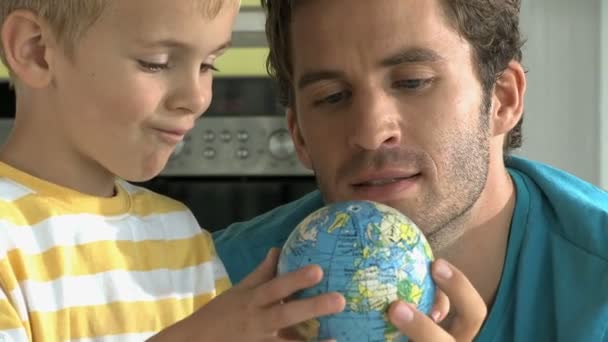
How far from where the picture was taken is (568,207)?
5.79 feet

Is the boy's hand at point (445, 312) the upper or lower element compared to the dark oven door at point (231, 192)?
upper

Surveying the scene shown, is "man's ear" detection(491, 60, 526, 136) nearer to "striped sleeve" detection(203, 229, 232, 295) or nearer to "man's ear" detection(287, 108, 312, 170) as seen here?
"man's ear" detection(287, 108, 312, 170)

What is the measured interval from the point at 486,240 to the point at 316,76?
431mm

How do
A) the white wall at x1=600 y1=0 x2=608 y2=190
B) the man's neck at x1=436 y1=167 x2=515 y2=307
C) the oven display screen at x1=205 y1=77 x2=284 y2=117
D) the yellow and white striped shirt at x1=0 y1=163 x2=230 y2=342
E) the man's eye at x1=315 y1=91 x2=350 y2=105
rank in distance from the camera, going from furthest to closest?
the oven display screen at x1=205 y1=77 x2=284 y2=117 < the white wall at x1=600 y1=0 x2=608 y2=190 < the man's neck at x1=436 y1=167 x2=515 y2=307 < the man's eye at x1=315 y1=91 x2=350 y2=105 < the yellow and white striped shirt at x1=0 y1=163 x2=230 y2=342

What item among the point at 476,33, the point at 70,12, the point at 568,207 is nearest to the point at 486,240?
the point at 568,207

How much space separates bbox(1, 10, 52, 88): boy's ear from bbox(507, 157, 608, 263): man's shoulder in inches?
33.8

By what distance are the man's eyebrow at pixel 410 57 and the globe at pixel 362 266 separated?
335 mm

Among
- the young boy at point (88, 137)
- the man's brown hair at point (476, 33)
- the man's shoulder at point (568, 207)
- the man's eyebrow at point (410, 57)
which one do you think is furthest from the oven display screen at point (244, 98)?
the young boy at point (88, 137)

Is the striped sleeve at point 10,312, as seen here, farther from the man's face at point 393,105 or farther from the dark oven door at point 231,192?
the dark oven door at point 231,192

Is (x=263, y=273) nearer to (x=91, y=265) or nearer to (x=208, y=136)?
(x=91, y=265)

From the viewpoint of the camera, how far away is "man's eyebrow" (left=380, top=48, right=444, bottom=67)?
1.58m

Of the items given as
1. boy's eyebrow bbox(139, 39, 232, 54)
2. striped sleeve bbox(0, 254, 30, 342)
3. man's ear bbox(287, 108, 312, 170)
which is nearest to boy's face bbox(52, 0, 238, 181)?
boy's eyebrow bbox(139, 39, 232, 54)

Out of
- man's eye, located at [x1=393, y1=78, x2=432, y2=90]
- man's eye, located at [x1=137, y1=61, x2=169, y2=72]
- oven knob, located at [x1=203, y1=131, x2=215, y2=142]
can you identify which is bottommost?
oven knob, located at [x1=203, y1=131, x2=215, y2=142]

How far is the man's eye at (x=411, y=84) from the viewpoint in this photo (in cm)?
159
